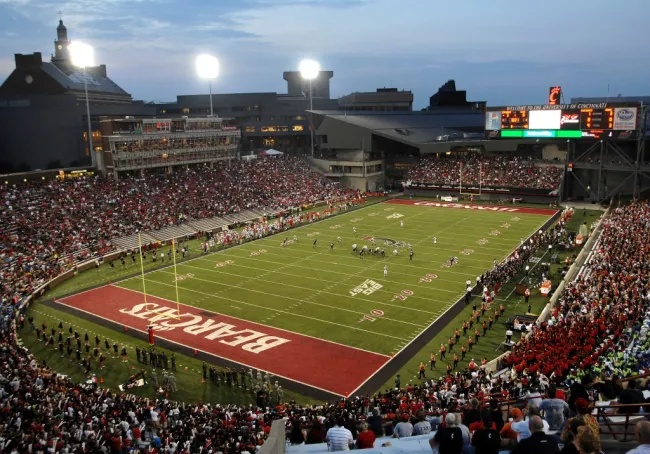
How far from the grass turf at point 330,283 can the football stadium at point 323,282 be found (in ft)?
0.65

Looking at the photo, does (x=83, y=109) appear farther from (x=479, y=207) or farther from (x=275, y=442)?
(x=275, y=442)

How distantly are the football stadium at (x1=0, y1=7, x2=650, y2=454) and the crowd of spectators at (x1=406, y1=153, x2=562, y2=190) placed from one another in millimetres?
346

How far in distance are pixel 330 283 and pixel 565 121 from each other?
37.2m

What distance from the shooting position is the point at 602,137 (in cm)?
5631

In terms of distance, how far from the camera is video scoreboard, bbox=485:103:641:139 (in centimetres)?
5484

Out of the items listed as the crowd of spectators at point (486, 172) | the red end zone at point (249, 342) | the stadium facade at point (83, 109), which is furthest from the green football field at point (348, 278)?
the stadium facade at point (83, 109)

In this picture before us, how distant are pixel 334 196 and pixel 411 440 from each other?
60.3m

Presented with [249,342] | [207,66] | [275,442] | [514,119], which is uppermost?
[207,66]

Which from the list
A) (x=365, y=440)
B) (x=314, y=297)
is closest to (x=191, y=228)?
(x=314, y=297)

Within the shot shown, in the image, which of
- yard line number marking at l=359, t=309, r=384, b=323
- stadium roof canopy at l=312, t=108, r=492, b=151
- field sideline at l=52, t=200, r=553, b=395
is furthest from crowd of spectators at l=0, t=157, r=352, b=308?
yard line number marking at l=359, t=309, r=384, b=323

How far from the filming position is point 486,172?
70.1m

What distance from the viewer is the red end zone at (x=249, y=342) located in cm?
2231

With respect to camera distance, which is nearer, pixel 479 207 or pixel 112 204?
pixel 112 204

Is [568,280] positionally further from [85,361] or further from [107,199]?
[107,199]
